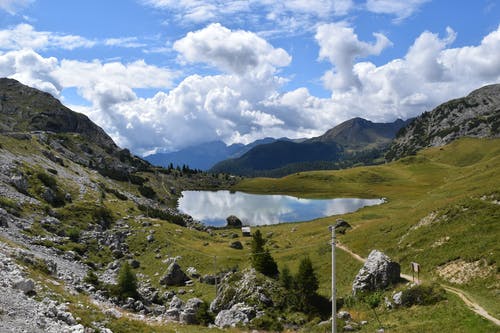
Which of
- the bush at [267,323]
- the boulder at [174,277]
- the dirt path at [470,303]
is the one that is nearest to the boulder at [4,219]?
the boulder at [174,277]

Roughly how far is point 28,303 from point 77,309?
175 inches

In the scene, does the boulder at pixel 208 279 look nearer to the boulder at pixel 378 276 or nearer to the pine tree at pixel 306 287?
the pine tree at pixel 306 287

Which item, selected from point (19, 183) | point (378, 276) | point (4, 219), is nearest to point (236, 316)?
point (378, 276)

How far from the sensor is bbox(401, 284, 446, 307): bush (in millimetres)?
36875

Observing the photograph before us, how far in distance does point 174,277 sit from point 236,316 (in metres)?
28.4

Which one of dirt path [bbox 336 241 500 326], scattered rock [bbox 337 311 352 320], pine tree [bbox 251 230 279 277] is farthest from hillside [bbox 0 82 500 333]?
pine tree [bbox 251 230 279 277]

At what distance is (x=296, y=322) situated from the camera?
1709 inches

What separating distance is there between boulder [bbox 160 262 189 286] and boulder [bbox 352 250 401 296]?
3576 cm

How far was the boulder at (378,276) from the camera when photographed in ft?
146

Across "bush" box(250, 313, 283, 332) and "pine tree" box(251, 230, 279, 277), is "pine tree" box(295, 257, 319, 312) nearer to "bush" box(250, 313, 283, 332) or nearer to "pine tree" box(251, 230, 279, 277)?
"bush" box(250, 313, 283, 332)

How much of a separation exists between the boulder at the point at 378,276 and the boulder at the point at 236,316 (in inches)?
495

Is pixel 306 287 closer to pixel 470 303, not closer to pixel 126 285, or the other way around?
pixel 470 303

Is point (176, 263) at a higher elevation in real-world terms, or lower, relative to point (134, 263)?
higher

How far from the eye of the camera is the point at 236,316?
4466 cm
